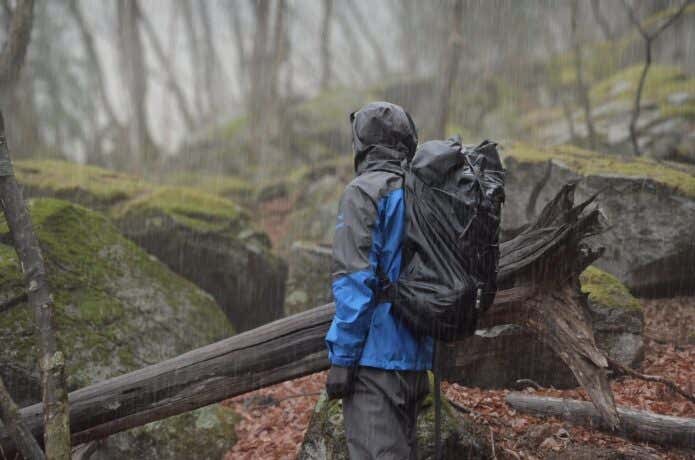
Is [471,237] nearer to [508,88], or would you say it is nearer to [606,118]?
[606,118]

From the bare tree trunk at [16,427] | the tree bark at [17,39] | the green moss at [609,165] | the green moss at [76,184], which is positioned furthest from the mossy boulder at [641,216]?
the tree bark at [17,39]

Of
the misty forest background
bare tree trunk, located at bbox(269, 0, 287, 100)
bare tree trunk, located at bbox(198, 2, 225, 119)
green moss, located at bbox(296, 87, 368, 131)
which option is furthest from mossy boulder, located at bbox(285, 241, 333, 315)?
bare tree trunk, located at bbox(198, 2, 225, 119)

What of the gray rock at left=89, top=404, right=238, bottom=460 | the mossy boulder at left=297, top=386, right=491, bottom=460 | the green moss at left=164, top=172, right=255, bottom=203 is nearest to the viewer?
the mossy boulder at left=297, top=386, right=491, bottom=460

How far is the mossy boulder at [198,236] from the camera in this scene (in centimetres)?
875

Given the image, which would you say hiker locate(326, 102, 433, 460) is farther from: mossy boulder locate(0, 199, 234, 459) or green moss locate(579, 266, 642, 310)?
green moss locate(579, 266, 642, 310)

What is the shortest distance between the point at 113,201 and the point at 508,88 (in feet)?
60.3

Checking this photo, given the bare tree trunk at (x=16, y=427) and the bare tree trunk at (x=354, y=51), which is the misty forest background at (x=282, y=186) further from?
the bare tree trunk at (x=354, y=51)

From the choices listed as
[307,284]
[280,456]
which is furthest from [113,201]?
[280,456]

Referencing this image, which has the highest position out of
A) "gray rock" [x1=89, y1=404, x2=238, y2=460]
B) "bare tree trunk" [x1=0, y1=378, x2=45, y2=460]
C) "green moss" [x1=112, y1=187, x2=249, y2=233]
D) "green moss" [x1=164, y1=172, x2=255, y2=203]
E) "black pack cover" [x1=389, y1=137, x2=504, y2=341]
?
"black pack cover" [x1=389, y1=137, x2=504, y2=341]

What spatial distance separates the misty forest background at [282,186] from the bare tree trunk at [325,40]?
0.10 metres

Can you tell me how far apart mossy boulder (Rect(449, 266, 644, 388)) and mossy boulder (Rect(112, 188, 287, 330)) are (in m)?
4.11

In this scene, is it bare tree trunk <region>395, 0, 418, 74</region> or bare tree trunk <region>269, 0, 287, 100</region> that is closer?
bare tree trunk <region>269, 0, 287, 100</region>

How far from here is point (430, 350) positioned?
372 cm

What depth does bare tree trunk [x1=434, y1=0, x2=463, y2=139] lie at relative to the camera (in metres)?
12.1
